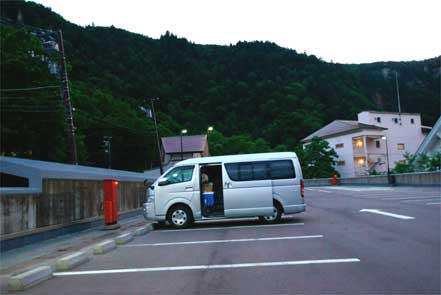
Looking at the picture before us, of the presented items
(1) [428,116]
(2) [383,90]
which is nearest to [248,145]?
(1) [428,116]

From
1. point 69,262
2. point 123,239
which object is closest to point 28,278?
point 69,262

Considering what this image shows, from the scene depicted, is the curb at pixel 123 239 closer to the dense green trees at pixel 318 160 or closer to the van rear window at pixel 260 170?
the van rear window at pixel 260 170

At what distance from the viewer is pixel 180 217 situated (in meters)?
12.2

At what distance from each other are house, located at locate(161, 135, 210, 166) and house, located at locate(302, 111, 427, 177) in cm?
2500

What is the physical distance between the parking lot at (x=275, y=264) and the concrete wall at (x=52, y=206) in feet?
8.82

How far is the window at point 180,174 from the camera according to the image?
1222cm

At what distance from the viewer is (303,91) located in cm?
9444

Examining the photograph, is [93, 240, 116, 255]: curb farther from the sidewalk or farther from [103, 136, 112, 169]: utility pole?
[103, 136, 112, 169]: utility pole

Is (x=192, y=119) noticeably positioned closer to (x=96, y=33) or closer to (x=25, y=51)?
(x=96, y=33)

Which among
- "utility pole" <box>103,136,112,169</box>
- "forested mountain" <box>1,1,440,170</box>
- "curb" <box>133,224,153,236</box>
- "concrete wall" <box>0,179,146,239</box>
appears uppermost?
"forested mountain" <box>1,1,440,170</box>

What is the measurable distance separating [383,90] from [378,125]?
67341 millimetres

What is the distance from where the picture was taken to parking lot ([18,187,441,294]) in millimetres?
4895

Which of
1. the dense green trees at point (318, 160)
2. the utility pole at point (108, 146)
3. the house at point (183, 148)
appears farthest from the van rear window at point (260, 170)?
the dense green trees at point (318, 160)

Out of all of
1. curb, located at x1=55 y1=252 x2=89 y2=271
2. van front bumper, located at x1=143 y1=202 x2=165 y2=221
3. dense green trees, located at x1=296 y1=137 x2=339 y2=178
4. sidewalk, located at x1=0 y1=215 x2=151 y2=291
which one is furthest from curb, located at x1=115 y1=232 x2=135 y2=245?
dense green trees, located at x1=296 y1=137 x2=339 y2=178
